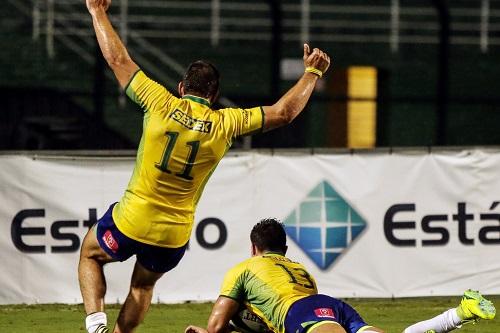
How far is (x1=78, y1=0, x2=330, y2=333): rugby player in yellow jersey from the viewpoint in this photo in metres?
6.76

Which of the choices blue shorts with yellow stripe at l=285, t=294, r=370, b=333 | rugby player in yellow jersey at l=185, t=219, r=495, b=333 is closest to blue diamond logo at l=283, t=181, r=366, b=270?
rugby player in yellow jersey at l=185, t=219, r=495, b=333

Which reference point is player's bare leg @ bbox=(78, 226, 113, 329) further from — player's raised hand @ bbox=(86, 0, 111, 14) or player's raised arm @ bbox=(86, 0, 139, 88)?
player's raised hand @ bbox=(86, 0, 111, 14)

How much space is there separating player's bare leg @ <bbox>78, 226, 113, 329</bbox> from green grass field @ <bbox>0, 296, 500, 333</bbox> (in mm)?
2591

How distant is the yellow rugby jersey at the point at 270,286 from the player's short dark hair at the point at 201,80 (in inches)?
47.4

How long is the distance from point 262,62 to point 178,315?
8.82m

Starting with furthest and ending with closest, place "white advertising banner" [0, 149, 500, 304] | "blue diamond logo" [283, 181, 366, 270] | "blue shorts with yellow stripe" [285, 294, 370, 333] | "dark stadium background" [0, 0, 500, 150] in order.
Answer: "dark stadium background" [0, 0, 500, 150], "blue diamond logo" [283, 181, 366, 270], "white advertising banner" [0, 149, 500, 304], "blue shorts with yellow stripe" [285, 294, 370, 333]

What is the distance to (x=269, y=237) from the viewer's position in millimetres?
7586

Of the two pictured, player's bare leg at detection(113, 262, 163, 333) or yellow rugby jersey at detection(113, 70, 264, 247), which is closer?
yellow rugby jersey at detection(113, 70, 264, 247)

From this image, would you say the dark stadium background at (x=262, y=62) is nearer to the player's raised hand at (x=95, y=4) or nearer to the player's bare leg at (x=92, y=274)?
the player's bare leg at (x=92, y=274)

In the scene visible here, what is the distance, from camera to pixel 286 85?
61.1 feet

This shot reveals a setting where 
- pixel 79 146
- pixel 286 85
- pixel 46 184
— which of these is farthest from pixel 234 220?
pixel 286 85

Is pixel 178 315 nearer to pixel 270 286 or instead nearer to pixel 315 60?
pixel 270 286

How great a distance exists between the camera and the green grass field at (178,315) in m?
9.83

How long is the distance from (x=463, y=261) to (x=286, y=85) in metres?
7.42
